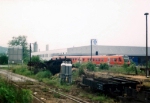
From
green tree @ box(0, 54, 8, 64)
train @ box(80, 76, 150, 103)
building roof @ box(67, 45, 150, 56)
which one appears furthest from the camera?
building roof @ box(67, 45, 150, 56)

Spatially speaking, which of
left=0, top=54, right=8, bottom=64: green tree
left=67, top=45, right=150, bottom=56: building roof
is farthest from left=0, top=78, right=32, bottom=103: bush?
left=67, top=45, right=150, bottom=56: building roof

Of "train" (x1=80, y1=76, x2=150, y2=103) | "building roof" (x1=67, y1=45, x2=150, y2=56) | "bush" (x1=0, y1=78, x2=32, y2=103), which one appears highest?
"building roof" (x1=67, y1=45, x2=150, y2=56)

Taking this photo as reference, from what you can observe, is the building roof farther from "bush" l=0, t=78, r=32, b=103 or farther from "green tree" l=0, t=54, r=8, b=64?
"bush" l=0, t=78, r=32, b=103

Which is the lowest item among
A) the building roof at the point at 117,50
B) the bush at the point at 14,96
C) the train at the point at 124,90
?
the train at the point at 124,90

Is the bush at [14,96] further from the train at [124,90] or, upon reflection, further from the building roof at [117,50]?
the building roof at [117,50]

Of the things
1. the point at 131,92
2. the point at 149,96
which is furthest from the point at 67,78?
the point at 149,96

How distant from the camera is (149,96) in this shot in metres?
11.0

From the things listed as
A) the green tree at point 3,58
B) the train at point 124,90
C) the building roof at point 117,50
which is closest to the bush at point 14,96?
the train at point 124,90

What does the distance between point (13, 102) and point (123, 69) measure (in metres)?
21.5

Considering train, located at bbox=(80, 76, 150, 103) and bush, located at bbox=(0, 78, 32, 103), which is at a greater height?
bush, located at bbox=(0, 78, 32, 103)

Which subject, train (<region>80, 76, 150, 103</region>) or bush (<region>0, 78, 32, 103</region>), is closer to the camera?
bush (<region>0, 78, 32, 103</region>)

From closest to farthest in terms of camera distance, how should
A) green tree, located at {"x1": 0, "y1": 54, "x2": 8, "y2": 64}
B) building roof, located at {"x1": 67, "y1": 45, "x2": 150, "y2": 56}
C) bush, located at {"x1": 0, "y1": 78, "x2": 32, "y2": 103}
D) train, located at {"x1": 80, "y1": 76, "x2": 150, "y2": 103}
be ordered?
bush, located at {"x1": 0, "y1": 78, "x2": 32, "y2": 103}
train, located at {"x1": 80, "y1": 76, "x2": 150, "y2": 103}
green tree, located at {"x1": 0, "y1": 54, "x2": 8, "y2": 64}
building roof, located at {"x1": 67, "y1": 45, "x2": 150, "y2": 56}

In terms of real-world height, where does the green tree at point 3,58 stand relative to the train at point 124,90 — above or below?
above

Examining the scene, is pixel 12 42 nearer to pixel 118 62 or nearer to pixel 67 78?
pixel 118 62
